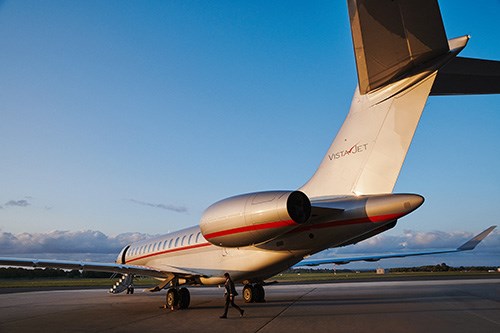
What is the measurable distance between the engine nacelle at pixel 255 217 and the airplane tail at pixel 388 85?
4.49ft

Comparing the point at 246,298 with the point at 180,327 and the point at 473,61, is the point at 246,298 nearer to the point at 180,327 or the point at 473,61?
the point at 180,327

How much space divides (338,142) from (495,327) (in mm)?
4531

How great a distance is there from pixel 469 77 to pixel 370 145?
6.86 ft

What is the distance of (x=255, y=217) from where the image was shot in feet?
29.6

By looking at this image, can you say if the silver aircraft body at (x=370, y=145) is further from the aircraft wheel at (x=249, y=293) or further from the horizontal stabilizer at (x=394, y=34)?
the aircraft wheel at (x=249, y=293)

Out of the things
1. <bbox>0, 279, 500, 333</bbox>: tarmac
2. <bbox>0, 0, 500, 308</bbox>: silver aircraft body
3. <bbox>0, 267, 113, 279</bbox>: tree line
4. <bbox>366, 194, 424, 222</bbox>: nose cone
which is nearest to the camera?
<bbox>0, 0, 500, 308</bbox>: silver aircraft body

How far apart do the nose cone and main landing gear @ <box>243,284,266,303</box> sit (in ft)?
23.7

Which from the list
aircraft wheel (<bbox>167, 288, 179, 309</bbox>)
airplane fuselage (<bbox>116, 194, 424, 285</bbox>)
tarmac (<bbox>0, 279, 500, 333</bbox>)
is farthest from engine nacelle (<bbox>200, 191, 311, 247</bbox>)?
aircraft wheel (<bbox>167, 288, 179, 309</bbox>)

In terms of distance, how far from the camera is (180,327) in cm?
943

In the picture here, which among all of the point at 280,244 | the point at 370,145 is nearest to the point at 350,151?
the point at 370,145

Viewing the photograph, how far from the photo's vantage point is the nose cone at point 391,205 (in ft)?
27.1

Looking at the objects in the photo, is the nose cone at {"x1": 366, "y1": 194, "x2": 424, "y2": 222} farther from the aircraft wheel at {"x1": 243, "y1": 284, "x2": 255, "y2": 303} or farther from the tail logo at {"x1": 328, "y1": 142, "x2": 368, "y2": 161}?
the aircraft wheel at {"x1": 243, "y1": 284, "x2": 255, "y2": 303}

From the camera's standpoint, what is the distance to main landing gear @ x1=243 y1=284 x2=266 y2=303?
1500 centimetres

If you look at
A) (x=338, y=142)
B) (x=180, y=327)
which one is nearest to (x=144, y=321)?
(x=180, y=327)
